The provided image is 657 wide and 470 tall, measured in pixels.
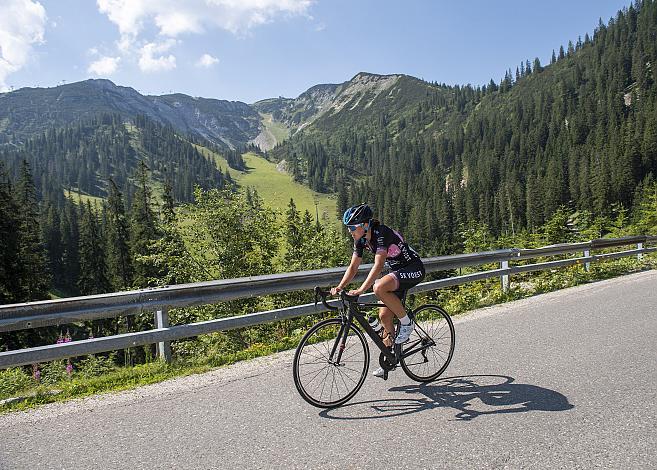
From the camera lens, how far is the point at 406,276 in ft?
17.1

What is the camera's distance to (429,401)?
4.82m

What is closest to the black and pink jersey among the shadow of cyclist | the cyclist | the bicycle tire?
the cyclist

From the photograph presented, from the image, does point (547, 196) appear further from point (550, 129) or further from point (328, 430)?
point (328, 430)

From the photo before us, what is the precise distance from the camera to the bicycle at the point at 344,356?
4.73 m

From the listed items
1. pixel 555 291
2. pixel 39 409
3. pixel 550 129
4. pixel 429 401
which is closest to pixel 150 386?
pixel 39 409

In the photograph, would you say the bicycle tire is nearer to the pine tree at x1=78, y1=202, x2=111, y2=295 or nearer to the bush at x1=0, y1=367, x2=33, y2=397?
the bush at x1=0, y1=367, x2=33, y2=397

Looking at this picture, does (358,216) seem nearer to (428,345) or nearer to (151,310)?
(428,345)

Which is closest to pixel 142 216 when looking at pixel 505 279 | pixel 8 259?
pixel 8 259

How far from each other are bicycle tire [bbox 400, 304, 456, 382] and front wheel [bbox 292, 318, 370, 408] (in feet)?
2.27

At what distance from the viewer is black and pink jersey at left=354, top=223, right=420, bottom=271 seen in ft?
16.5

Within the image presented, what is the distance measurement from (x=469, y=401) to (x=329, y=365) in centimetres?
157

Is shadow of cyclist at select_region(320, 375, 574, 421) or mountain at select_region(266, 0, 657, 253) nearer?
shadow of cyclist at select_region(320, 375, 574, 421)

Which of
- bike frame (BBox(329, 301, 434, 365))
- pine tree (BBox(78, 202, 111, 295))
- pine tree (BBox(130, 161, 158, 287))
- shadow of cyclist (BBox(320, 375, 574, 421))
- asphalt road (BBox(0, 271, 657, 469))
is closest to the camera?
asphalt road (BBox(0, 271, 657, 469))

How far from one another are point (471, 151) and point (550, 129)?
3242cm
